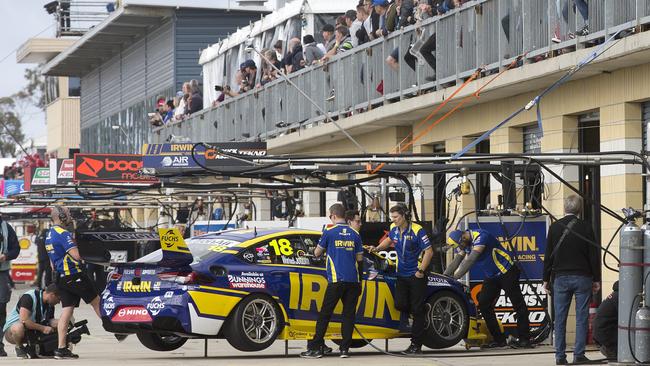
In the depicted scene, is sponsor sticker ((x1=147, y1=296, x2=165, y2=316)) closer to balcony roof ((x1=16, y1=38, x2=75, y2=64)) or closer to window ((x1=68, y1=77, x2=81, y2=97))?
balcony roof ((x1=16, y1=38, x2=75, y2=64))

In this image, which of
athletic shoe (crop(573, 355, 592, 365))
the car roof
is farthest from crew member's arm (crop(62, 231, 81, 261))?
athletic shoe (crop(573, 355, 592, 365))

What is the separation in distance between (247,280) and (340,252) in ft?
3.62

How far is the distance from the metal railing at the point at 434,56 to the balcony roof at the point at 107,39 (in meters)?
18.2

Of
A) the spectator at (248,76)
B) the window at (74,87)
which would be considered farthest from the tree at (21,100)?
the spectator at (248,76)

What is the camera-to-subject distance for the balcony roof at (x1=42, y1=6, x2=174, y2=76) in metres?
55.5

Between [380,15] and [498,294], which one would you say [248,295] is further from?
[380,15]

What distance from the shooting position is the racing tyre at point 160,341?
18.9 m

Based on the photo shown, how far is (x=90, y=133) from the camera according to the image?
71062 mm

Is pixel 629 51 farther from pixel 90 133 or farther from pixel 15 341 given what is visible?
pixel 90 133

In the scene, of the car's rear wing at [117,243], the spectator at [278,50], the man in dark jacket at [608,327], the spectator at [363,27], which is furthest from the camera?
the spectator at [278,50]

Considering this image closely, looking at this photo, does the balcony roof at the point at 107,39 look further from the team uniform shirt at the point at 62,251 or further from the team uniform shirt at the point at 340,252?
the team uniform shirt at the point at 340,252

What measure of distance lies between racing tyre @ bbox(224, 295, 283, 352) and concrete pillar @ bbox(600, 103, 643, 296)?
5507 mm

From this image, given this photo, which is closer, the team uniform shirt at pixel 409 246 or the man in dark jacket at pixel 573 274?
the man in dark jacket at pixel 573 274

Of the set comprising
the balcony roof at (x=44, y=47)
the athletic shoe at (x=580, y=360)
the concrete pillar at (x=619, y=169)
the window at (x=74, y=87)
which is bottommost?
the athletic shoe at (x=580, y=360)
